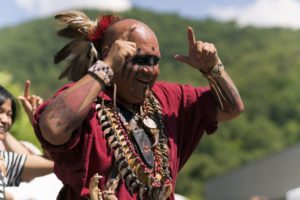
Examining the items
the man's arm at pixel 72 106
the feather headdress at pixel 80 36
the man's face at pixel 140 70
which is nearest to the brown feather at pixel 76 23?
the feather headdress at pixel 80 36

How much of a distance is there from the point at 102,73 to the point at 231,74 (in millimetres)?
70944

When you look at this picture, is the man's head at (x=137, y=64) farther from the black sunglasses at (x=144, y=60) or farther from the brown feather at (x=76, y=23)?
the brown feather at (x=76, y=23)

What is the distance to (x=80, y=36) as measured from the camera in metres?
3.96

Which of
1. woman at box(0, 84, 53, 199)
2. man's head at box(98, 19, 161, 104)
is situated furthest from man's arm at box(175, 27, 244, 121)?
woman at box(0, 84, 53, 199)

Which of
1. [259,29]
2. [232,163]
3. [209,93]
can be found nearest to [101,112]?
[209,93]

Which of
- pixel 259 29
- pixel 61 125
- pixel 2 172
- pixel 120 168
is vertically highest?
pixel 61 125

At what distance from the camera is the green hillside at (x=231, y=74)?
192 ft

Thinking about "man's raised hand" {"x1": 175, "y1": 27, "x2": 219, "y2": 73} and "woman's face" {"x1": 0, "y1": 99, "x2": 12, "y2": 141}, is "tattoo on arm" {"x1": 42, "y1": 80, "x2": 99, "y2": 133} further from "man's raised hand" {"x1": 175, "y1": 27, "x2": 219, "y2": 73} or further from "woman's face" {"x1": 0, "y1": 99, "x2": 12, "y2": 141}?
"woman's face" {"x1": 0, "y1": 99, "x2": 12, "y2": 141}

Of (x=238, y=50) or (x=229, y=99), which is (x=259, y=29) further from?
(x=229, y=99)

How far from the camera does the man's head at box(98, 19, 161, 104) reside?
3.67 meters

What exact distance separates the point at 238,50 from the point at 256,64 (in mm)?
6951

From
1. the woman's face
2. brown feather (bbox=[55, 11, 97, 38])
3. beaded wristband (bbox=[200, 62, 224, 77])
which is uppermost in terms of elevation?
brown feather (bbox=[55, 11, 97, 38])

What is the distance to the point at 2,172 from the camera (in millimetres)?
4316

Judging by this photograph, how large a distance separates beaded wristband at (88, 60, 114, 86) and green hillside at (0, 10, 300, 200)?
46531 mm
